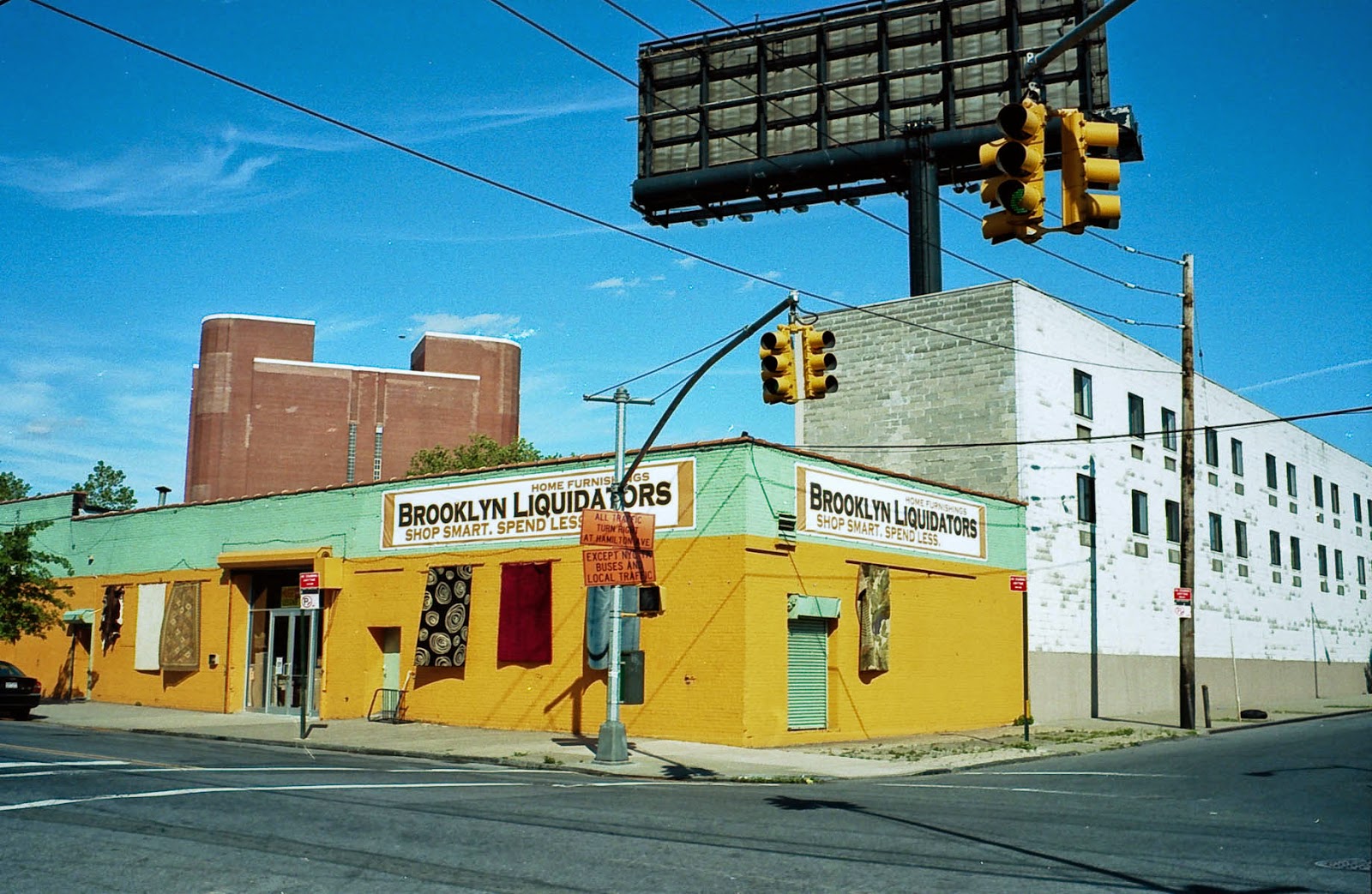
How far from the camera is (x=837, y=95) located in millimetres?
37750

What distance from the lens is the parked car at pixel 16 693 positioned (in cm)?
2979

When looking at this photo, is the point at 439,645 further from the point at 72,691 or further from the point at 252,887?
the point at 252,887

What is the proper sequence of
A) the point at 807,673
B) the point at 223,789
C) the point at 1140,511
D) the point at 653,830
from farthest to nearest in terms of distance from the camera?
1. the point at 1140,511
2. the point at 807,673
3. the point at 223,789
4. the point at 653,830

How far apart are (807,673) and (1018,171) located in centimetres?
1754

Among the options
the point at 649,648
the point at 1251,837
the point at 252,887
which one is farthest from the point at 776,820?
the point at 649,648

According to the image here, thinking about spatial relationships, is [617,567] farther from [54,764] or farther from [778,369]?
[54,764]

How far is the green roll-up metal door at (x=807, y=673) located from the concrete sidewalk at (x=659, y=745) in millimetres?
899

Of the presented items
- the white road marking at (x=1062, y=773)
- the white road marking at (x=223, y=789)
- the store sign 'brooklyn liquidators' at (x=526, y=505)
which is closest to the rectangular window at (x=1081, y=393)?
Result: the store sign 'brooklyn liquidators' at (x=526, y=505)

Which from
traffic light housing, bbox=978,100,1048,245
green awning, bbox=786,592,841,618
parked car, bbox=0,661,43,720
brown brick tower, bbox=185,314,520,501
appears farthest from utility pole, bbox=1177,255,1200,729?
brown brick tower, bbox=185,314,520,501

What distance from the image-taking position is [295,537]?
32156 mm

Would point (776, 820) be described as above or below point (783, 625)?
below

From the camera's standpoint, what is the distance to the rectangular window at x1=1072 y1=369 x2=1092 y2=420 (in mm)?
36438

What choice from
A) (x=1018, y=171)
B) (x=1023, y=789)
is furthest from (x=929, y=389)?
(x=1018, y=171)

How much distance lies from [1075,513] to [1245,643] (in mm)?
16382
